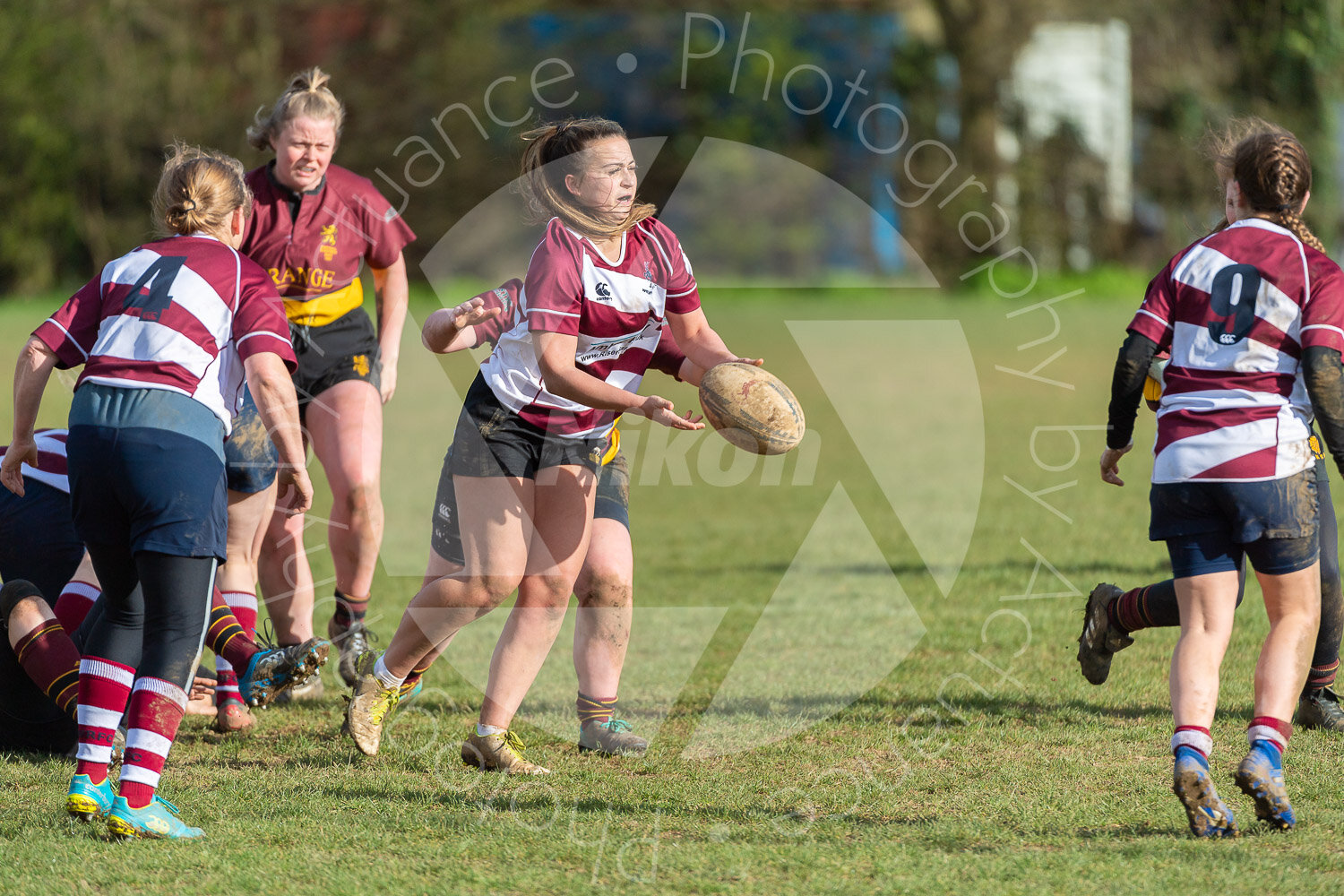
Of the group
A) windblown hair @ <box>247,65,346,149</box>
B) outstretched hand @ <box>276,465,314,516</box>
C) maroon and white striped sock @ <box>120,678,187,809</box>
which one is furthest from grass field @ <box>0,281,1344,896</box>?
windblown hair @ <box>247,65,346,149</box>

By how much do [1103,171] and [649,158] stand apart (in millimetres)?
10879

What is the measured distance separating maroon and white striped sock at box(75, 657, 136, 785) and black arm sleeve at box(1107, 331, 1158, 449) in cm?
278

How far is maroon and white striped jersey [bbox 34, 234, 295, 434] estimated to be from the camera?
366cm

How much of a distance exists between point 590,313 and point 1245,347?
1.79 meters

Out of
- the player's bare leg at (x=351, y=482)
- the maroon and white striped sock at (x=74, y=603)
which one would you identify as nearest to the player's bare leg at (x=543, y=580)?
the player's bare leg at (x=351, y=482)

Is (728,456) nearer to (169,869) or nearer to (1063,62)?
(169,869)

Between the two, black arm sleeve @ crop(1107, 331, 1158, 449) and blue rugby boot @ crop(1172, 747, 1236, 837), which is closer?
blue rugby boot @ crop(1172, 747, 1236, 837)

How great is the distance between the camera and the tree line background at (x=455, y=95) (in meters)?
27.1

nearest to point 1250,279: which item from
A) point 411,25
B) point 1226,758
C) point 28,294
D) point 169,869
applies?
point 1226,758

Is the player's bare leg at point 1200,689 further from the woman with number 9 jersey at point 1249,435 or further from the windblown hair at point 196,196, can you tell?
the windblown hair at point 196,196

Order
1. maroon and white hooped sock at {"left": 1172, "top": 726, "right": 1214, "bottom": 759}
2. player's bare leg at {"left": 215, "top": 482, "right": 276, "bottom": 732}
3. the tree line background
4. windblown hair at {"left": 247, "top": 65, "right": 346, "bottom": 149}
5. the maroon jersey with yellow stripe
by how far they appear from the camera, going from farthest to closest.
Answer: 1. the tree line background
2. the maroon jersey with yellow stripe
3. windblown hair at {"left": 247, "top": 65, "right": 346, "bottom": 149}
4. player's bare leg at {"left": 215, "top": 482, "right": 276, "bottom": 732}
5. maroon and white hooped sock at {"left": 1172, "top": 726, "right": 1214, "bottom": 759}

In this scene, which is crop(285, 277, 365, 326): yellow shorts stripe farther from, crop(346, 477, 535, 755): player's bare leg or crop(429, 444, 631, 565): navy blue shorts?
crop(346, 477, 535, 755): player's bare leg

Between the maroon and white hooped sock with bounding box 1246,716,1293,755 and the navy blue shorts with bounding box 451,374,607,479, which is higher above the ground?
the navy blue shorts with bounding box 451,374,607,479

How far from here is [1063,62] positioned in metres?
31.5
